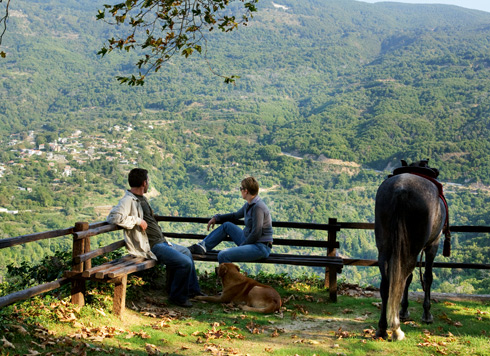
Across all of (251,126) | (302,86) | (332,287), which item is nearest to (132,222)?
(332,287)

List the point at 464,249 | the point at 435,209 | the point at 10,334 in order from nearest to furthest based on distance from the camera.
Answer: the point at 10,334 < the point at 435,209 < the point at 464,249

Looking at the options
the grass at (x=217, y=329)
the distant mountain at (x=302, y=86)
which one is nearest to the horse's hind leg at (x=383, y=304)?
the grass at (x=217, y=329)

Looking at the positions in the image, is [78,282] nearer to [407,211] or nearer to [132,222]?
[132,222]

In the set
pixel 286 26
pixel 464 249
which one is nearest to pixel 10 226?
pixel 464 249

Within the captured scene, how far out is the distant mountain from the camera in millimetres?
90812

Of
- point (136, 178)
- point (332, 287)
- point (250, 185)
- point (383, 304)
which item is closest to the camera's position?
point (383, 304)

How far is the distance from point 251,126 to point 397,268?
356ft

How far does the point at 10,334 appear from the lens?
12.6 feet

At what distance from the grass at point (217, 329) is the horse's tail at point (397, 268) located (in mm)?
305

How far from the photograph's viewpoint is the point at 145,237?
5.58 meters

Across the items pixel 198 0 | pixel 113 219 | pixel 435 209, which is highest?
pixel 198 0

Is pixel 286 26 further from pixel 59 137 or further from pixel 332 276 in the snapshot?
pixel 332 276

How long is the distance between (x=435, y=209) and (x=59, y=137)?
4011 inches

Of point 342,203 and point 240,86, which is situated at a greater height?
point 240,86
